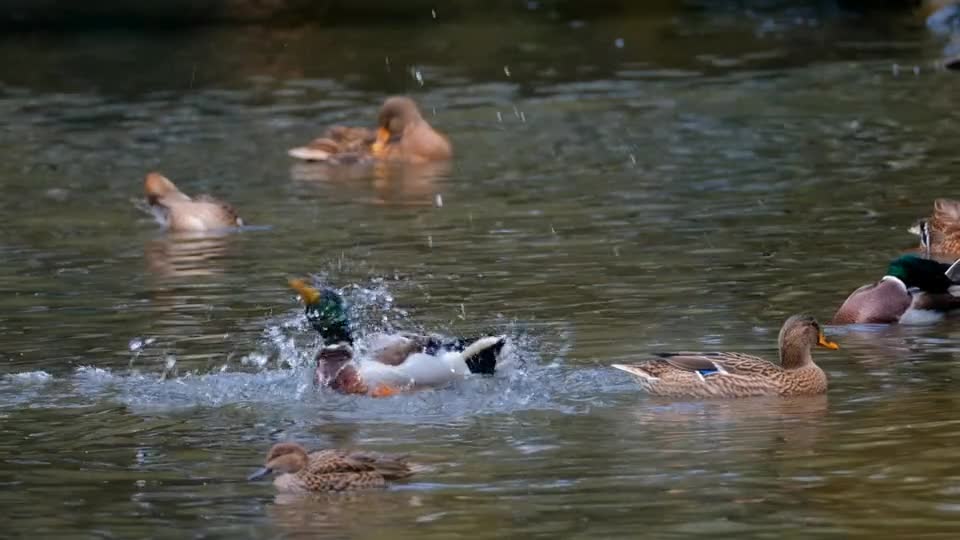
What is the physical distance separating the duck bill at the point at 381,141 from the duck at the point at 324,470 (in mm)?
14367

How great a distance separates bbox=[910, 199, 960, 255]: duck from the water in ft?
0.99

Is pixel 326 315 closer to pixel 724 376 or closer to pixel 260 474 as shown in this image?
pixel 724 376

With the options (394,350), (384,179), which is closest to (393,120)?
(384,179)

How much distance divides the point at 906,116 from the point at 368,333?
12147 millimetres

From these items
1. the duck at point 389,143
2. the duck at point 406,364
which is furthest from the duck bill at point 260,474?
the duck at point 389,143

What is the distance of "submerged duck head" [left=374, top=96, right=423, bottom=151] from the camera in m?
23.5

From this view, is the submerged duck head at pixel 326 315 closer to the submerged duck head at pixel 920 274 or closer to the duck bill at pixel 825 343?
the duck bill at pixel 825 343

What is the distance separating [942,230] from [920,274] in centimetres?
247

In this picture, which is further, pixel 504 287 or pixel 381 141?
pixel 381 141

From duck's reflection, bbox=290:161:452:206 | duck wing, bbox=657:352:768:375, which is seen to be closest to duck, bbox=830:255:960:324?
duck wing, bbox=657:352:768:375

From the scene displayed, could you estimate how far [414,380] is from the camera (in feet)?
38.3

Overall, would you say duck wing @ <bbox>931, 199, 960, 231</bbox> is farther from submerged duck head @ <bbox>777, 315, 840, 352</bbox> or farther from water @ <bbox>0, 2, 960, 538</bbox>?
submerged duck head @ <bbox>777, 315, 840, 352</bbox>

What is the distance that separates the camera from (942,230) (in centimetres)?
1562

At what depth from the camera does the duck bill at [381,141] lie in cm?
2361
